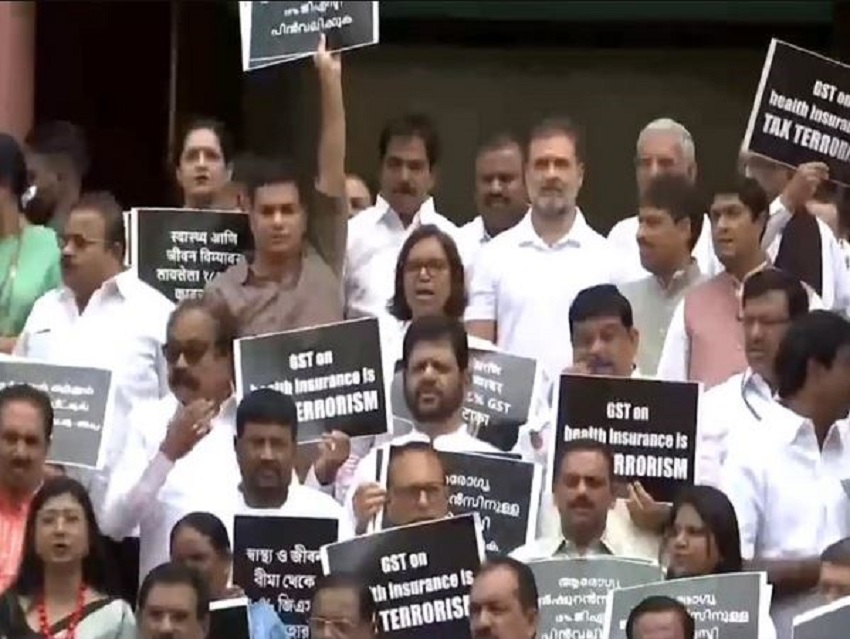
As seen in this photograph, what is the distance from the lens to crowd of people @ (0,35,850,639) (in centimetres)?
820

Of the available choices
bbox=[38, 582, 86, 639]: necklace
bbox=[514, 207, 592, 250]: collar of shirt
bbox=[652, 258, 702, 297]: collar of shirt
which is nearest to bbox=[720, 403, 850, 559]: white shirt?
bbox=[652, 258, 702, 297]: collar of shirt

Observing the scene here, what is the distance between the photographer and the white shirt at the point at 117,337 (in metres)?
9.23

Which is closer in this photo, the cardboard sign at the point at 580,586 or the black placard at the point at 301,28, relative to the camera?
the cardboard sign at the point at 580,586

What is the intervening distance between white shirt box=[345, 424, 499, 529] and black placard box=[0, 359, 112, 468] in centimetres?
81

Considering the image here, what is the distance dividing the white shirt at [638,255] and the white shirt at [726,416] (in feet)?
2.52

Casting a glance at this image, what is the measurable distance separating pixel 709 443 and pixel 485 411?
0.81 m

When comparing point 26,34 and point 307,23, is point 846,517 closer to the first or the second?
point 307,23

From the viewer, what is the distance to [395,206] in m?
10.2

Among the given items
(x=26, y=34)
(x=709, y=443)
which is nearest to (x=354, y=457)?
(x=709, y=443)

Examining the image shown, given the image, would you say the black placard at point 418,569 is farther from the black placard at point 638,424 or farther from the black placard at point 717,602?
the black placard at point 638,424

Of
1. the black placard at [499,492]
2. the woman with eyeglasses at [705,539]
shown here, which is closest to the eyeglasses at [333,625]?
the black placard at [499,492]

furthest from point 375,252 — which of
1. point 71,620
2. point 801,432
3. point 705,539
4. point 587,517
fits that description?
point 71,620

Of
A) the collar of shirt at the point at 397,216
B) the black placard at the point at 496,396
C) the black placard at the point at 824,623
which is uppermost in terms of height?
the collar of shirt at the point at 397,216

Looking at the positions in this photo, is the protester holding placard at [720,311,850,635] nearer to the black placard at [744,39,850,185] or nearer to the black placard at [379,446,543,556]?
the black placard at [379,446,543,556]
